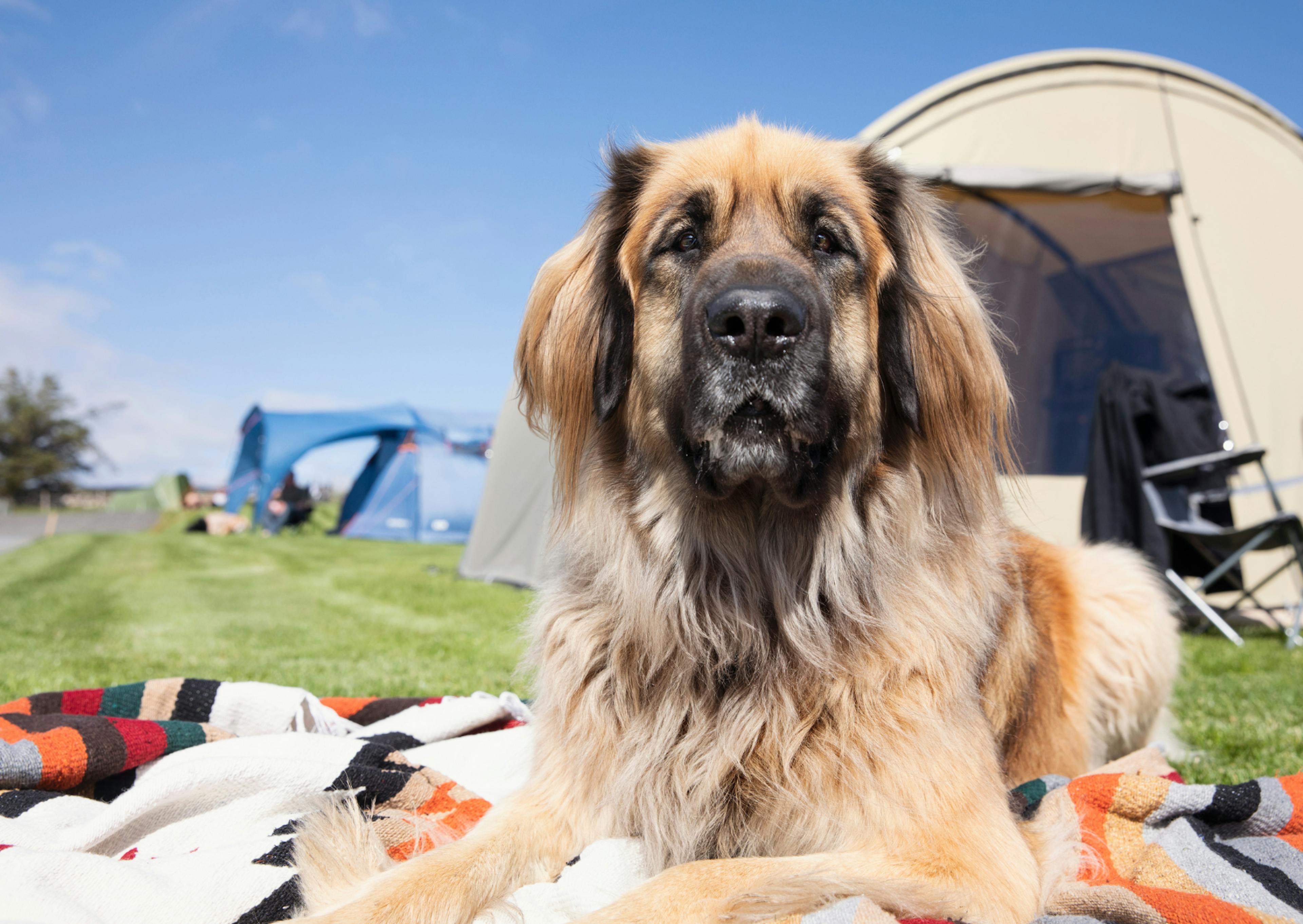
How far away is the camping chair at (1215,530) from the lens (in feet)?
18.4

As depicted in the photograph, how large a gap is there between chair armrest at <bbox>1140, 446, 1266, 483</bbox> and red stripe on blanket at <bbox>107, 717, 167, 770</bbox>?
20.5 feet

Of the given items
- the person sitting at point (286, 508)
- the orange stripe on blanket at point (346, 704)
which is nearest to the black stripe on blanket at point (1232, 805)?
the orange stripe on blanket at point (346, 704)

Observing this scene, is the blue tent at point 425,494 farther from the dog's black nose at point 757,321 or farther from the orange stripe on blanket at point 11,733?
the dog's black nose at point 757,321

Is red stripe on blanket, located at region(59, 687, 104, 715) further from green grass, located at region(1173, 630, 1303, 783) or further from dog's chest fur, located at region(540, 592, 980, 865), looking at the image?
green grass, located at region(1173, 630, 1303, 783)

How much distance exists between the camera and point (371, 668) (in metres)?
4.94

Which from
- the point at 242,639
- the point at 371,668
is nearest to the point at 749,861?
the point at 371,668

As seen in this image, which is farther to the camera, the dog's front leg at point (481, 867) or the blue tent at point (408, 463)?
the blue tent at point (408, 463)

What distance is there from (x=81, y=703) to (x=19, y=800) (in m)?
0.80

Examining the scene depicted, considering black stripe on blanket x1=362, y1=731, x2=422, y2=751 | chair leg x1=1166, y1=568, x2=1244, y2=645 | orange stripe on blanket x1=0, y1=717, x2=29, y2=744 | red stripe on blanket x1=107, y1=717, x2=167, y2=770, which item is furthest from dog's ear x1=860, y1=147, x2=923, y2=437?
chair leg x1=1166, y1=568, x2=1244, y2=645

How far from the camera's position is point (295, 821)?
6.73ft

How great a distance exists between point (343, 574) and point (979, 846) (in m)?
10.8

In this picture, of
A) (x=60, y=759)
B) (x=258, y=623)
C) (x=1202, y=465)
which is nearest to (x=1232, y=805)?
(x=60, y=759)

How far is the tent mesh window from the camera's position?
24.6ft

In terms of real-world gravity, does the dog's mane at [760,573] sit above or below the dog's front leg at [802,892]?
above
